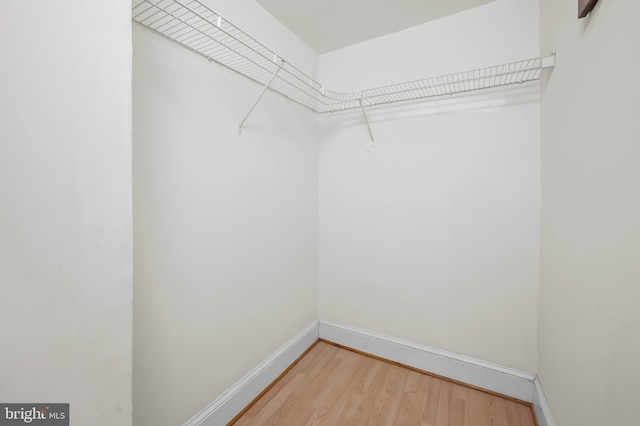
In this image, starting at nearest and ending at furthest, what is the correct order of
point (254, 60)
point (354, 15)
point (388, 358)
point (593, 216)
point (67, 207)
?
point (67, 207) → point (593, 216) → point (254, 60) → point (354, 15) → point (388, 358)

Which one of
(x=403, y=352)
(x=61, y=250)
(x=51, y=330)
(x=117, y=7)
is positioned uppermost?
(x=117, y=7)

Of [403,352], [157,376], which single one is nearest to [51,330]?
[157,376]

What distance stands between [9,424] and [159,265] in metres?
0.54

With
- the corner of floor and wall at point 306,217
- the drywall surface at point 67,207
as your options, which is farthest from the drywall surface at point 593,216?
the drywall surface at point 67,207

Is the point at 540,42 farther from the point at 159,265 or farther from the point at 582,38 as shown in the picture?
the point at 159,265

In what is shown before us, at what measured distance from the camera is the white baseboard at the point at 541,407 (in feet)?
3.69

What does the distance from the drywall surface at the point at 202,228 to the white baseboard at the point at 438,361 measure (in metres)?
0.47

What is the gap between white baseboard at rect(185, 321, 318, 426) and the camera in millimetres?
1191

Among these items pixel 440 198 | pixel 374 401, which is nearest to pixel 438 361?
pixel 374 401

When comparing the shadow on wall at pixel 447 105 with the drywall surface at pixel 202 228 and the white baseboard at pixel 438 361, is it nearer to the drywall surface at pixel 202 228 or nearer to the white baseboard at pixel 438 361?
the drywall surface at pixel 202 228

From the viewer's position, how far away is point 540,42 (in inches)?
51.2

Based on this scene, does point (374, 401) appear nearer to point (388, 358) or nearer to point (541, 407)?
point (388, 358)

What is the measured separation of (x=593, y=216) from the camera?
31.0 inches

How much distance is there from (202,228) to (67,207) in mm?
562
